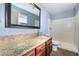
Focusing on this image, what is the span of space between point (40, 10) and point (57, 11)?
9.4 inches

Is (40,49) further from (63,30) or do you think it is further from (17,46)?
(63,30)

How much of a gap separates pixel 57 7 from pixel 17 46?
730 millimetres

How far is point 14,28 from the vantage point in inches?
44.3

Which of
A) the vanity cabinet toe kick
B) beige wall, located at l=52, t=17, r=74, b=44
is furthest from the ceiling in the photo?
the vanity cabinet toe kick

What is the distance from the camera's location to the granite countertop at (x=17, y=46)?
3.33 feet

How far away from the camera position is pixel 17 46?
109 centimetres

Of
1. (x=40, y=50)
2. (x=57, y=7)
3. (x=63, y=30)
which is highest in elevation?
(x=57, y=7)

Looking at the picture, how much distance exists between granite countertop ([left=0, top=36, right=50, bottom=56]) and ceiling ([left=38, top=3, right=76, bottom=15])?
0.45m

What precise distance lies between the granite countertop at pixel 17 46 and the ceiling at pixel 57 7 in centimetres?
45

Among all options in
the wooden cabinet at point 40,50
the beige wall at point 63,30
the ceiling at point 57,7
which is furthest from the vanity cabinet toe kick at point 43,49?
the ceiling at point 57,7

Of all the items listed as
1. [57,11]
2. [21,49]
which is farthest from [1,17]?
[57,11]

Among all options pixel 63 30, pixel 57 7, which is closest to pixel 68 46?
pixel 63 30

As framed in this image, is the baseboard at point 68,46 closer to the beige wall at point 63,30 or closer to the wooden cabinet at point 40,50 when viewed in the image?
the beige wall at point 63,30

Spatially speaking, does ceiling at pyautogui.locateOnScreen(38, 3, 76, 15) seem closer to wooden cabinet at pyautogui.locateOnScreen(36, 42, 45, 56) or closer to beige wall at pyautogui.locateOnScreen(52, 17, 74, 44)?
beige wall at pyautogui.locateOnScreen(52, 17, 74, 44)
